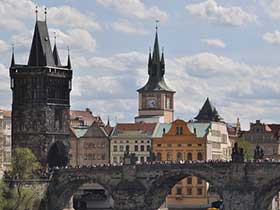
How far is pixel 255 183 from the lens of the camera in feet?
435

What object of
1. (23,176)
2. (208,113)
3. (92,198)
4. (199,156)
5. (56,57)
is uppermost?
(56,57)

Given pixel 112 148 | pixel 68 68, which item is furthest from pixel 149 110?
pixel 68 68

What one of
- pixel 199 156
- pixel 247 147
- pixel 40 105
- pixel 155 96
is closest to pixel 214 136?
pixel 199 156

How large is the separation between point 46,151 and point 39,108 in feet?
16.7

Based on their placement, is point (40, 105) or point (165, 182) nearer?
point (165, 182)

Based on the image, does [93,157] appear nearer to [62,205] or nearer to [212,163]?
[62,205]

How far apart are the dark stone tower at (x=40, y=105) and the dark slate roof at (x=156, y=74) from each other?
4532 cm

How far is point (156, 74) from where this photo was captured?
644 feet

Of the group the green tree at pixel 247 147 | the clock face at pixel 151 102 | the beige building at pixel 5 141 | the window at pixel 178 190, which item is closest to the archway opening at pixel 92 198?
the window at pixel 178 190

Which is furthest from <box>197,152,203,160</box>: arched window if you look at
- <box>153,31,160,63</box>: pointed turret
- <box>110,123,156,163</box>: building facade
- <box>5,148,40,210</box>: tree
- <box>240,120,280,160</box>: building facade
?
<box>153,31,160,63</box>: pointed turret

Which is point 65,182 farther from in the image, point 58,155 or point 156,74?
point 156,74

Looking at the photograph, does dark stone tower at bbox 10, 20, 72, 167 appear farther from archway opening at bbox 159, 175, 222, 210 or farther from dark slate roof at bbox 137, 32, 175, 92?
dark slate roof at bbox 137, 32, 175, 92

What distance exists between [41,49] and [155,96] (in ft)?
154

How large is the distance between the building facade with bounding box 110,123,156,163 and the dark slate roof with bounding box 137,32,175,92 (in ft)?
63.8
